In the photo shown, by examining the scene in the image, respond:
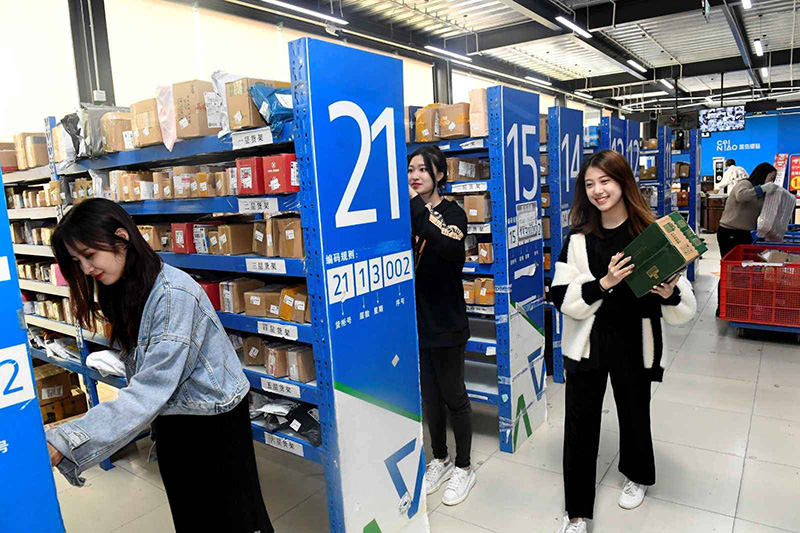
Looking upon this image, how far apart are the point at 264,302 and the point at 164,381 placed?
87cm

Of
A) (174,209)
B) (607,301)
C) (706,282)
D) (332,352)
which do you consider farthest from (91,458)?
(706,282)

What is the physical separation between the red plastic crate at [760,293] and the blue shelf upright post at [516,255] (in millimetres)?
2743

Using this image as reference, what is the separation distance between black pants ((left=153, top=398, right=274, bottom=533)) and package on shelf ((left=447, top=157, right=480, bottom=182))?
2.34 metres

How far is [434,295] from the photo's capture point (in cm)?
289

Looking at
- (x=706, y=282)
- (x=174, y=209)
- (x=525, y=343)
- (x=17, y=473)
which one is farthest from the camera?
(x=706, y=282)

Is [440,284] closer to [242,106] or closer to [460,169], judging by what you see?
[460,169]

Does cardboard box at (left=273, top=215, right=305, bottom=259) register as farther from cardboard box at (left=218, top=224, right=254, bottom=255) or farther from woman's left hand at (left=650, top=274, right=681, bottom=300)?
woman's left hand at (left=650, top=274, right=681, bottom=300)

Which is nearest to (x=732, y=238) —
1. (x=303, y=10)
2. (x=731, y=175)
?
(x=303, y=10)

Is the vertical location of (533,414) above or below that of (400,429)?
below

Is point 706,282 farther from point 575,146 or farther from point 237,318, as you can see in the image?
point 237,318

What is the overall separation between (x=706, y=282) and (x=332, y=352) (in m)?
7.90

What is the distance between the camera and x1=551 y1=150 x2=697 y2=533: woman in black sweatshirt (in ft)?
7.57

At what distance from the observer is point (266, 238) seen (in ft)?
7.78

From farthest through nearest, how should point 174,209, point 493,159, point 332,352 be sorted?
point 493,159, point 174,209, point 332,352
